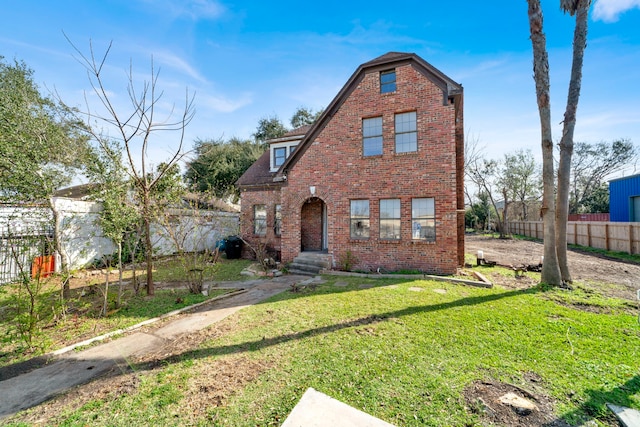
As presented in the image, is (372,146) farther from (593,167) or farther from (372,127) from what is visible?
(593,167)

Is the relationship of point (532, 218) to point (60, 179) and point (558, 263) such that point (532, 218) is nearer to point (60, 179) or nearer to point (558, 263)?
point (558, 263)

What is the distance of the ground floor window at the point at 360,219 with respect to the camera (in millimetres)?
10055

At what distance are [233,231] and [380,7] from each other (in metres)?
12.2

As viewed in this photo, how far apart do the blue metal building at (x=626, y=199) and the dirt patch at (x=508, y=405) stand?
76.6 feet

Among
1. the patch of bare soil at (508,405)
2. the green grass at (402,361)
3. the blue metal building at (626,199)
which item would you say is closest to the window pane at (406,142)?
the green grass at (402,361)

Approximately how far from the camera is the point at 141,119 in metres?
6.17

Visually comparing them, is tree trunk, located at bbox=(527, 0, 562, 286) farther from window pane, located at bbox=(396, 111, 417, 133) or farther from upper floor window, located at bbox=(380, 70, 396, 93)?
upper floor window, located at bbox=(380, 70, 396, 93)

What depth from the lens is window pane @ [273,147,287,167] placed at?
14.6m

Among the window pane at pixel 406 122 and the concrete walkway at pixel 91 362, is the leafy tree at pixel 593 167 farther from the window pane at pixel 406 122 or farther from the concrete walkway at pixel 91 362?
the concrete walkway at pixel 91 362

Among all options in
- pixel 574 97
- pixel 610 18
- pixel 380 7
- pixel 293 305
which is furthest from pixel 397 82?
pixel 293 305

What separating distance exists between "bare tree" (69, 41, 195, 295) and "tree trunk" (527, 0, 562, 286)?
393 inches

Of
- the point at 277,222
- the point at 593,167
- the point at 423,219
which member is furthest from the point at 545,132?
the point at 593,167

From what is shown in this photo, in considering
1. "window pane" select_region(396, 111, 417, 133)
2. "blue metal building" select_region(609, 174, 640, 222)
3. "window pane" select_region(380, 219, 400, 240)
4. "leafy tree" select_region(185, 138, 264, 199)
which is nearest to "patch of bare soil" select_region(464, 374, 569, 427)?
"window pane" select_region(380, 219, 400, 240)

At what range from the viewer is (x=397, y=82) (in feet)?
31.7
